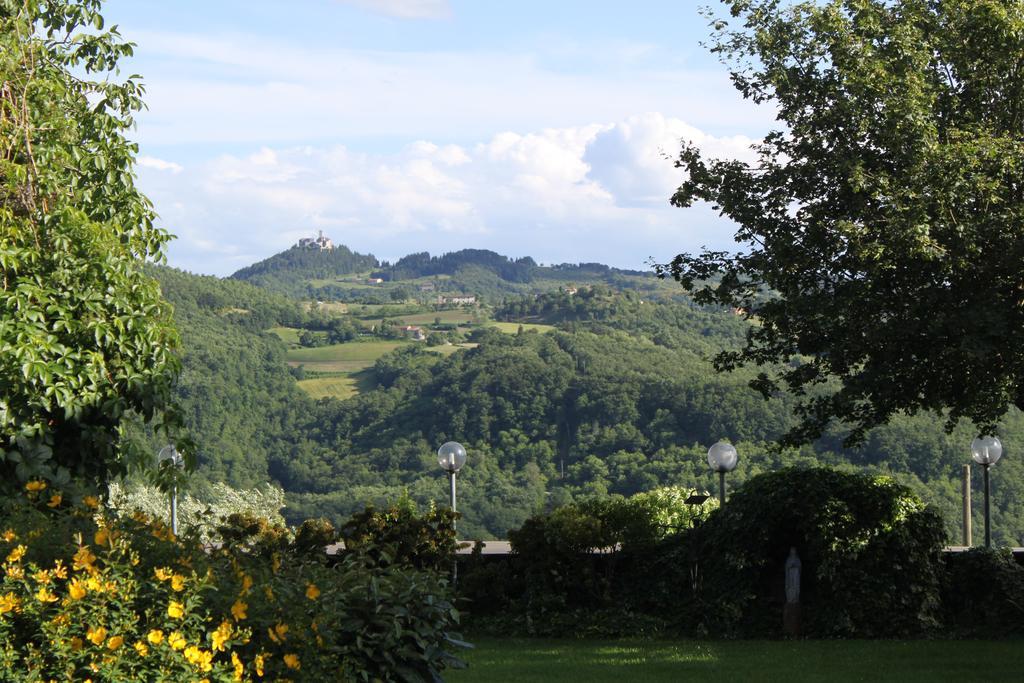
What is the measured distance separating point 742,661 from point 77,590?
6.52 m

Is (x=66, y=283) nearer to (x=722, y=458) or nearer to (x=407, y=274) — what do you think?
(x=722, y=458)

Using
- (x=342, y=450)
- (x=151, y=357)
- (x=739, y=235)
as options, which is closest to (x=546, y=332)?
(x=342, y=450)

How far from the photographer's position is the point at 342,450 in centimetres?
5850

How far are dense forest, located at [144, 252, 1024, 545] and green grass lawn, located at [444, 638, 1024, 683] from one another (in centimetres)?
2219

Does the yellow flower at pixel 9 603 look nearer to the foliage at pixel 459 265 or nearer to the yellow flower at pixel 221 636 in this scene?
the yellow flower at pixel 221 636

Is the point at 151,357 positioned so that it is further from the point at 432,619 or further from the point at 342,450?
the point at 342,450

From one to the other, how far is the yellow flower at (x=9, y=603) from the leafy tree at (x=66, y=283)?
201 centimetres

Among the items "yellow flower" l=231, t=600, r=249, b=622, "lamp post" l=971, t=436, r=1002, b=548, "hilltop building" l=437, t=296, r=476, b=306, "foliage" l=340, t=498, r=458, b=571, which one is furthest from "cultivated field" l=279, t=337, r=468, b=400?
"yellow flower" l=231, t=600, r=249, b=622

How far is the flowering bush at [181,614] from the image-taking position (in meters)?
4.07

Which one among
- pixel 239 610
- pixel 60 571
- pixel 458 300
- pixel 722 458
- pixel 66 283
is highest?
pixel 458 300

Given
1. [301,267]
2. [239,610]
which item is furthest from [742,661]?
[301,267]

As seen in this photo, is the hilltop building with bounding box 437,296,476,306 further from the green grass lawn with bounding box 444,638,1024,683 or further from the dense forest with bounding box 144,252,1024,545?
the green grass lawn with bounding box 444,638,1024,683

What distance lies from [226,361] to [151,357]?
200 feet

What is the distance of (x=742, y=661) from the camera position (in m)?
9.28
